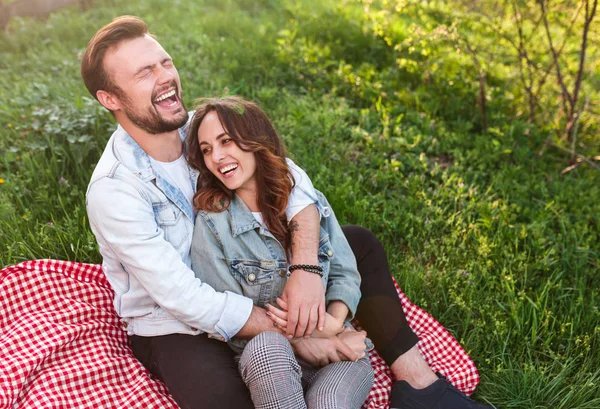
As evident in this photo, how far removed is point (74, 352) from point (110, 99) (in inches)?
46.0

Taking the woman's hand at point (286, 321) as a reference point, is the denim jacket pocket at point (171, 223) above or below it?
above

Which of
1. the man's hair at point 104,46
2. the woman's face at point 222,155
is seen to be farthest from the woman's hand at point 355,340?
the man's hair at point 104,46

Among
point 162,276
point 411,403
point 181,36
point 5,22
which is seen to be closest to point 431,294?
point 411,403

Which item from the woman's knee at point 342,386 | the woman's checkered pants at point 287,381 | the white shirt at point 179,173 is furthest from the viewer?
the white shirt at point 179,173

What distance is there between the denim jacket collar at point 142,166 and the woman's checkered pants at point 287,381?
2.43ft

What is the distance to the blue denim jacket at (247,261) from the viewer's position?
2.71 meters

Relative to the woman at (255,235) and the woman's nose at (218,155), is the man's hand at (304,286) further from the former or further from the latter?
the woman's nose at (218,155)

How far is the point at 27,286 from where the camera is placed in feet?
9.25

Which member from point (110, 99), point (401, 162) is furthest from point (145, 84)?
point (401, 162)

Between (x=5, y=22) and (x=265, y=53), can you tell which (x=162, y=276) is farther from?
(x=5, y=22)

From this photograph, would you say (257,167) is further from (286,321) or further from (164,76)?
(286,321)

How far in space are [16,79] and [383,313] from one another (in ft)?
13.3

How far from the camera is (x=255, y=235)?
→ 2828 mm

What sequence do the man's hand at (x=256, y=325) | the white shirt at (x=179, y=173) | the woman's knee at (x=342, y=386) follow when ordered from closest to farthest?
the woman's knee at (x=342, y=386), the man's hand at (x=256, y=325), the white shirt at (x=179, y=173)
